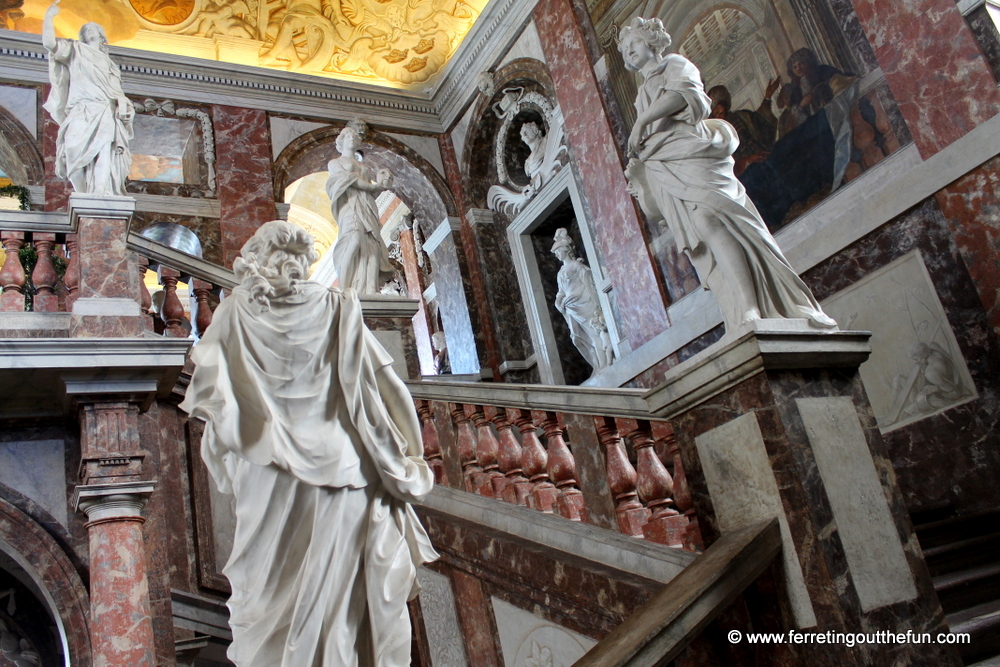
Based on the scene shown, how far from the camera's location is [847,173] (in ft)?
21.8

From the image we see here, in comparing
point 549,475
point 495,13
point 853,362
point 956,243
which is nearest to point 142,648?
point 549,475

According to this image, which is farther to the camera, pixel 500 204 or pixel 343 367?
pixel 500 204

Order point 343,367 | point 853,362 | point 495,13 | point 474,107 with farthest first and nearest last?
point 474,107 < point 495,13 < point 853,362 < point 343,367

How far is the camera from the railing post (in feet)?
12.5

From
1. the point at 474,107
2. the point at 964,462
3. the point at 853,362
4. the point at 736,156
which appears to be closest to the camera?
the point at 853,362

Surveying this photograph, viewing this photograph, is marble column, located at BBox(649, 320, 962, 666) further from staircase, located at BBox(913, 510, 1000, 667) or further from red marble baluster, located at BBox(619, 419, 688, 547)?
staircase, located at BBox(913, 510, 1000, 667)

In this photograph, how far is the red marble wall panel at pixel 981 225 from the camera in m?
5.48

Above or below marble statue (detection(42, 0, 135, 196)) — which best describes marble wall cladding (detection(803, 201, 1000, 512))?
below

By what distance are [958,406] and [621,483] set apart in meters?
3.30

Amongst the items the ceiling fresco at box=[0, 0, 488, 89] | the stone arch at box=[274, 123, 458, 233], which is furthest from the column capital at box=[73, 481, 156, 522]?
the ceiling fresco at box=[0, 0, 488, 89]

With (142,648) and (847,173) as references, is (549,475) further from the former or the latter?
(847,173)

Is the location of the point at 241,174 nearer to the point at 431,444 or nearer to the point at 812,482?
the point at 431,444

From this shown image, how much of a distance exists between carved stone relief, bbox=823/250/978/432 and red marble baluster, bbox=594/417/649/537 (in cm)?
303

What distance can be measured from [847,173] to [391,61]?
7.53 meters
